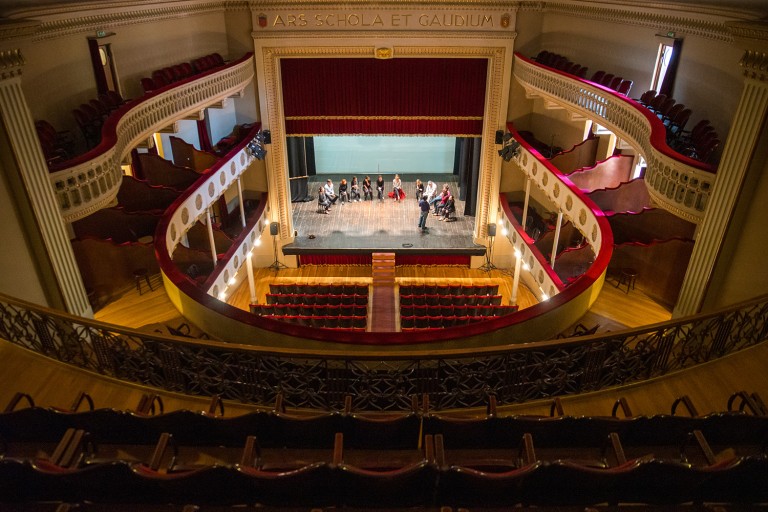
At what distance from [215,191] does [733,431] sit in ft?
33.4

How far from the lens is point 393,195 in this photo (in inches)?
712

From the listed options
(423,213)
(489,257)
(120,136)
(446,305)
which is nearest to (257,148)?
(423,213)

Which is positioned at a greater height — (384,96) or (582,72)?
(582,72)

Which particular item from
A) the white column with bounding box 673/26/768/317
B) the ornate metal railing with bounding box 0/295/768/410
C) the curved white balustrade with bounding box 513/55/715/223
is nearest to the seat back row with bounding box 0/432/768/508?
the ornate metal railing with bounding box 0/295/768/410

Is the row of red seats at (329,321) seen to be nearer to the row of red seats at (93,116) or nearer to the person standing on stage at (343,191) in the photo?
the row of red seats at (93,116)

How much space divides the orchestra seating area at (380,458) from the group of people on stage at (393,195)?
11925 millimetres

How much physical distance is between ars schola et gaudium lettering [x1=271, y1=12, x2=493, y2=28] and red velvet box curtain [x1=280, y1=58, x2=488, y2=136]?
3.35 feet

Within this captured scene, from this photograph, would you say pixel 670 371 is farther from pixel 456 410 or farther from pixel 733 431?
pixel 456 410

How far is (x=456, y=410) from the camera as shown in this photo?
4910 mm

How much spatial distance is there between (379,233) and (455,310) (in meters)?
4.24

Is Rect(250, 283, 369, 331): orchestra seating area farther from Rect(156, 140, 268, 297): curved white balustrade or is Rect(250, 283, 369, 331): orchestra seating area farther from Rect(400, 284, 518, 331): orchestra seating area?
Rect(156, 140, 268, 297): curved white balustrade

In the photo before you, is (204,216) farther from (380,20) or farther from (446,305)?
(380,20)

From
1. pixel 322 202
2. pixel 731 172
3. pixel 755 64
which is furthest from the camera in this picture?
pixel 322 202

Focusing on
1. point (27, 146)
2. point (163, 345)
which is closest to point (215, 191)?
point (27, 146)
